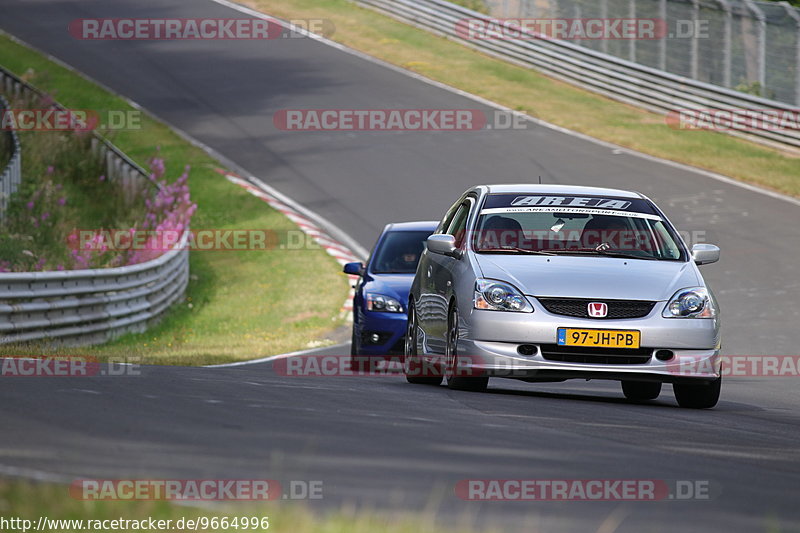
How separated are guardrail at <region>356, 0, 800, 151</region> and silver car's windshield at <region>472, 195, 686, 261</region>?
19.7 meters

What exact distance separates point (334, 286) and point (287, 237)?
9.48 ft

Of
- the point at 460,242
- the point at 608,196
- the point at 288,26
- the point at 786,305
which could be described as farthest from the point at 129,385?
the point at 288,26

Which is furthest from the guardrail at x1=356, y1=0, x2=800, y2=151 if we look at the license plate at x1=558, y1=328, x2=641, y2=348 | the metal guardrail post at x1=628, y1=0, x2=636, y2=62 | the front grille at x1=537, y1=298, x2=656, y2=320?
the license plate at x1=558, y1=328, x2=641, y2=348

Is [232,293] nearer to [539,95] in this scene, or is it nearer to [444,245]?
Result: [444,245]

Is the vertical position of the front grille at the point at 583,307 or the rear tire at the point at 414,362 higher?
the front grille at the point at 583,307

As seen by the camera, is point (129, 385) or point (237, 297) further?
point (237, 297)

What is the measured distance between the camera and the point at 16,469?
5465mm

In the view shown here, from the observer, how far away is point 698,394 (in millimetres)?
10555

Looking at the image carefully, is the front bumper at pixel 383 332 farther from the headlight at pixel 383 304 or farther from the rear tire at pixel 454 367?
the rear tire at pixel 454 367

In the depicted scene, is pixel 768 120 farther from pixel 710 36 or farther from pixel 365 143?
pixel 365 143

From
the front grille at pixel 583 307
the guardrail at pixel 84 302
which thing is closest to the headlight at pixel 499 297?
the front grille at pixel 583 307

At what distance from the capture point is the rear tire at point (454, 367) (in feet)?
34.1

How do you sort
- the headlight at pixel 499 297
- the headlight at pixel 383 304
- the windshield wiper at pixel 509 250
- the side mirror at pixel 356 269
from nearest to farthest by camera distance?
1. the headlight at pixel 499 297
2. the windshield wiper at pixel 509 250
3. the headlight at pixel 383 304
4. the side mirror at pixel 356 269

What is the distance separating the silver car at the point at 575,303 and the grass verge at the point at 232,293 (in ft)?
14.0
